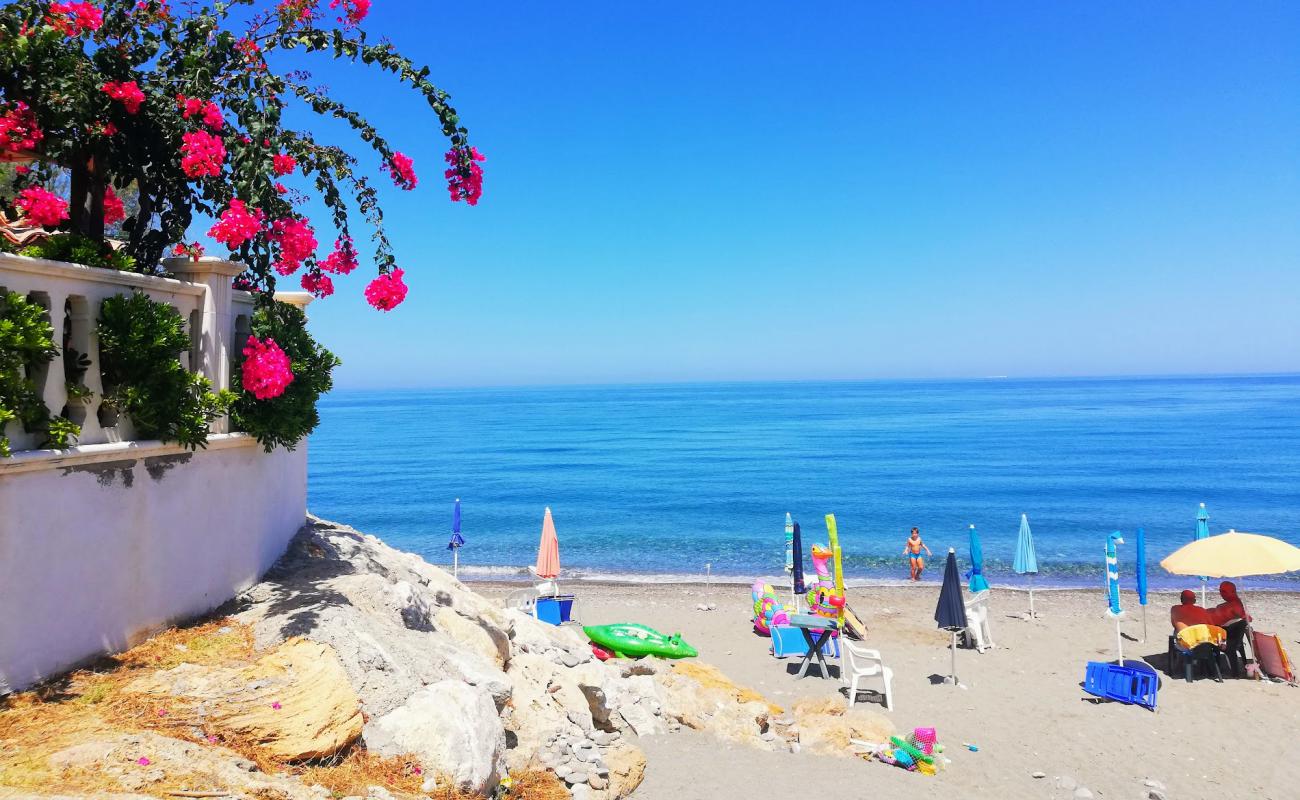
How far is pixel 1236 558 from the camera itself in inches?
491

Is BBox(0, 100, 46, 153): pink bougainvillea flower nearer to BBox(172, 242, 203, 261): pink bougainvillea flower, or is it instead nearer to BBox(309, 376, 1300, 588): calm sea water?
BBox(172, 242, 203, 261): pink bougainvillea flower

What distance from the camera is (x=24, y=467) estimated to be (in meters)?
4.79

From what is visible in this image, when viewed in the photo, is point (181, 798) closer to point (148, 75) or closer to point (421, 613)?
point (421, 613)

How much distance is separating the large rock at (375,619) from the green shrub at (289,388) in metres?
1.34

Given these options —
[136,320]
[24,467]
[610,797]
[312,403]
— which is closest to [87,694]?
[24,467]

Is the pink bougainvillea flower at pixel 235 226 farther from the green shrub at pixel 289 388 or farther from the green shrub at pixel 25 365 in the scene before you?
the green shrub at pixel 25 365

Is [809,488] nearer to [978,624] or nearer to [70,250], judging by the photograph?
[978,624]

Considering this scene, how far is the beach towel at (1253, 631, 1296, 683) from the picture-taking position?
1262cm

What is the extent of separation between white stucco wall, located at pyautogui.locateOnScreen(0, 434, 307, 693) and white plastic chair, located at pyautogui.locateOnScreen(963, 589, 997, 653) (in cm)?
1315

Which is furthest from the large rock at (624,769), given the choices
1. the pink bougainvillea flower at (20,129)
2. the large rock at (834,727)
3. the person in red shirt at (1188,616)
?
the person in red shirt at (1188,616)

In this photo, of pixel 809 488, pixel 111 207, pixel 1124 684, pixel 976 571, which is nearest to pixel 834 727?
pixel 1124 684

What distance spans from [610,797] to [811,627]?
6.78 m

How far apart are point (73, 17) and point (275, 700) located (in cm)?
550

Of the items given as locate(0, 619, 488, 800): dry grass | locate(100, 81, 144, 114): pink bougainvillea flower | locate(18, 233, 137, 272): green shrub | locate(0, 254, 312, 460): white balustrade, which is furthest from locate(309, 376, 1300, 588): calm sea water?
locate(100, 81, 144, 114): pink bougainvillea flower
